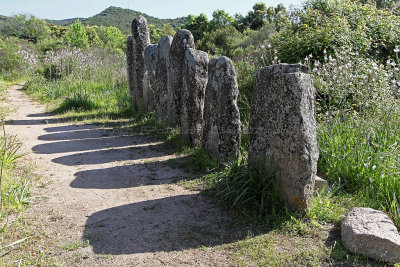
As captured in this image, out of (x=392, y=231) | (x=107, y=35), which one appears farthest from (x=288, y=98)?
(x=107, y=35)

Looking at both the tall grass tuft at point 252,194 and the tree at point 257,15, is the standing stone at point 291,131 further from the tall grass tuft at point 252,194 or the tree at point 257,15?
the tree at point 257,15

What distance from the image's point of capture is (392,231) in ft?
11.5

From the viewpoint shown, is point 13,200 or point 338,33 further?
point 338,33

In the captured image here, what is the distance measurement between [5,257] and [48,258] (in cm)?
41

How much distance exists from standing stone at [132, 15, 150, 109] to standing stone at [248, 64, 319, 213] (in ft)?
20.5

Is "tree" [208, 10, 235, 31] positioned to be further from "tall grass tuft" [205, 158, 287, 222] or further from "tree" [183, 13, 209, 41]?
"tall grass tuft" [205, 158, 287, 222]

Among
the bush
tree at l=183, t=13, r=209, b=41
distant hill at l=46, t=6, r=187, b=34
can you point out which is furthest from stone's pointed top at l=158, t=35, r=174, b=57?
distant hill at l=46, t=6, r=187, b=34

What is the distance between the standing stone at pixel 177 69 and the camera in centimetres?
784

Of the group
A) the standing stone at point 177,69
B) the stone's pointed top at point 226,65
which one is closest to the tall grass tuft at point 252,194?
the stone's pointed top at point 226,65

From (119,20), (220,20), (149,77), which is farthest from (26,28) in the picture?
(149,77)

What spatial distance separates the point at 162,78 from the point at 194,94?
214 centimetres

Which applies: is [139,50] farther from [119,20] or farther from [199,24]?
[119,20]

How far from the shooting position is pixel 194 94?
6.70 metres

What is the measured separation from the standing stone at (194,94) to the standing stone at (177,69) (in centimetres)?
105
